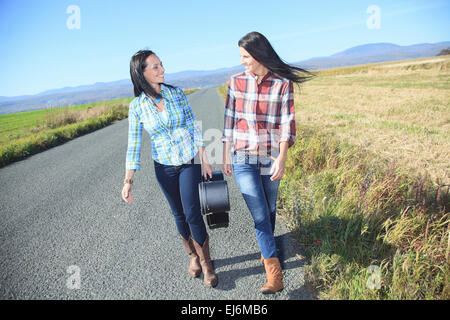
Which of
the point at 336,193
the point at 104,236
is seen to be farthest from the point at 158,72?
the point at 336,193

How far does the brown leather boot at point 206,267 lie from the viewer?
7.07 ft

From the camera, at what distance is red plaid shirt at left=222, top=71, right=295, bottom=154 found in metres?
1.92

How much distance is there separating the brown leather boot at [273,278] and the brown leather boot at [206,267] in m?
0.44

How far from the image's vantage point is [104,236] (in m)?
3.03

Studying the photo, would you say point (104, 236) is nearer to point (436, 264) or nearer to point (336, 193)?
point (336, 193)

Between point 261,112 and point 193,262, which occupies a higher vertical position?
point 261,112

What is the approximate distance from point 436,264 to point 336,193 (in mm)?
1335

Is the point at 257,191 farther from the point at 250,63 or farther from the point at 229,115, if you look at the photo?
the point at 250,63

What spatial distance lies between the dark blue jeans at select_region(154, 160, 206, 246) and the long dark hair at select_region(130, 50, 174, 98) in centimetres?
61

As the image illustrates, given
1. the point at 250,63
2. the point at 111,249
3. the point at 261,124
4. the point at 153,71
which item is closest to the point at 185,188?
the point at 261,124

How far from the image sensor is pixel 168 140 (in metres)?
2.05

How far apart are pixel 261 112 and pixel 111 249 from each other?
89.4 inches

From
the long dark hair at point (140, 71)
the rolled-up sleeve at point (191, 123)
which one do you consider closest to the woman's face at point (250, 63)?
the rolled-up sleeve at point (191, 123)
